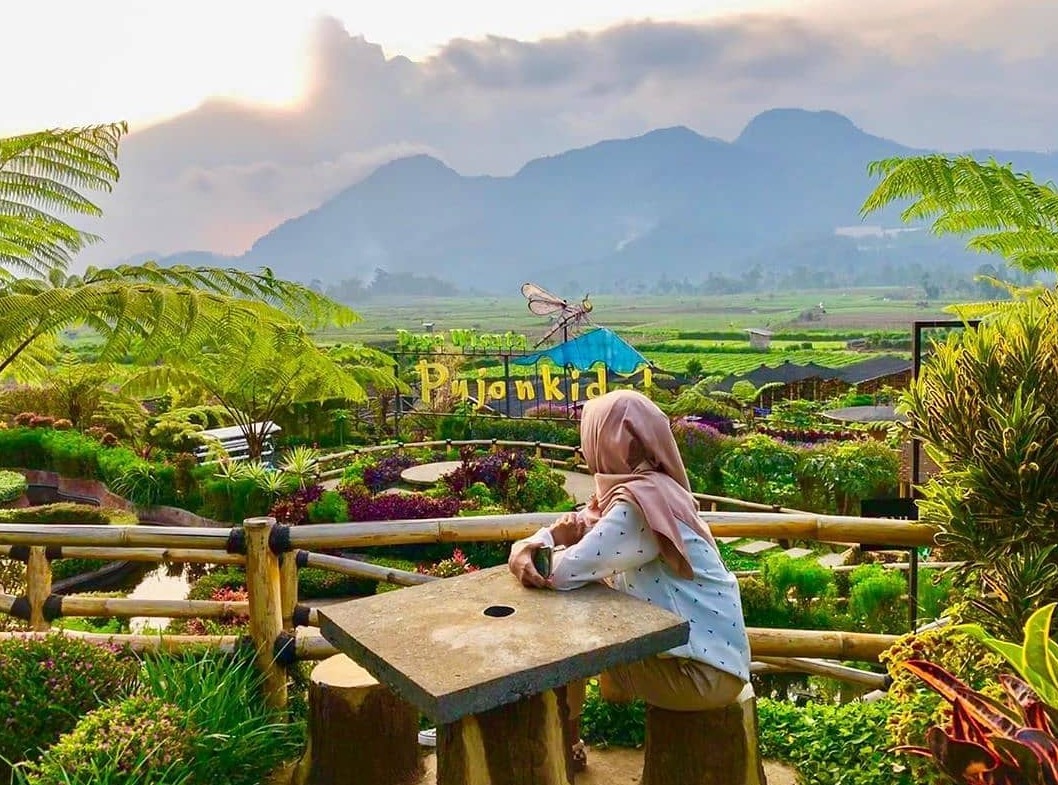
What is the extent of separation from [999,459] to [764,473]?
33.1ft

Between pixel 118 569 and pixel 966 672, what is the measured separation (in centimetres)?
812

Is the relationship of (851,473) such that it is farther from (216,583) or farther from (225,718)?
(225,718)

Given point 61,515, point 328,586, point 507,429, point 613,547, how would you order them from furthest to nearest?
point 507,429 < point 61,515 < point 328,586 < point 613,547

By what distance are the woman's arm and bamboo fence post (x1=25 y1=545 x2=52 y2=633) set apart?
218 cm

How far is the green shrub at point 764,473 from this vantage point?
1186 centimetres

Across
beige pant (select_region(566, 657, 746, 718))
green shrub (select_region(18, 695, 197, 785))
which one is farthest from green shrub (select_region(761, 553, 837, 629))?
green shrub (select_region(18, 695, 197, 785))

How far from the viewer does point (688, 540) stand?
2072mm

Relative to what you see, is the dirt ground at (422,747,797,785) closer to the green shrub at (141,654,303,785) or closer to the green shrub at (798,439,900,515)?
the green shrub at (141,654,303,785)

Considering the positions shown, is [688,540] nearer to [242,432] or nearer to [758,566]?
[758,566]

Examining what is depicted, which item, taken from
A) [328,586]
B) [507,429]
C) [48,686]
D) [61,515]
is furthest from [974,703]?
[507,429]

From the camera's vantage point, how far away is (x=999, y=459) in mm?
2164

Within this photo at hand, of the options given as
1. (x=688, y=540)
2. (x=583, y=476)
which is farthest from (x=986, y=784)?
(x=583, y=476)

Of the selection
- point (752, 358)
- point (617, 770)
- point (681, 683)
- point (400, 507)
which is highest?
point (681, 683)

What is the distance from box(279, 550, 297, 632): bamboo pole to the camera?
9.60ft
